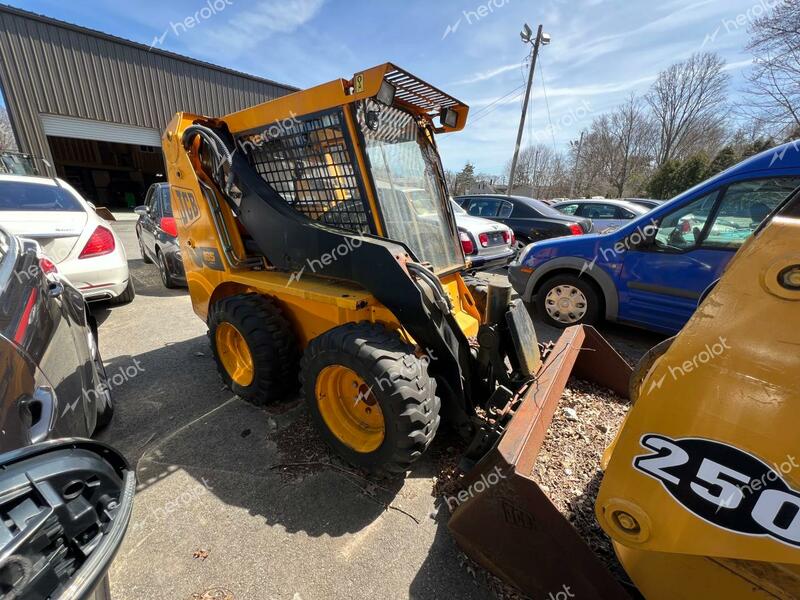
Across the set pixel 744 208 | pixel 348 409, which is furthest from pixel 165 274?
pixel 744 208

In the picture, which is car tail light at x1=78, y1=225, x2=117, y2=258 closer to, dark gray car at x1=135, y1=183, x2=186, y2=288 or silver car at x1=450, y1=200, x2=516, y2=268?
dark gray car at x1=135, y1=183, x2=186, y2=288

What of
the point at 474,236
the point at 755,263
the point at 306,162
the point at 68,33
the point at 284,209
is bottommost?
the point at 474,236

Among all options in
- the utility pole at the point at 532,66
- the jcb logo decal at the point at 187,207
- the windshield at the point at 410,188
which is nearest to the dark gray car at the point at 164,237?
the jcb logo decal at the point at 187,207

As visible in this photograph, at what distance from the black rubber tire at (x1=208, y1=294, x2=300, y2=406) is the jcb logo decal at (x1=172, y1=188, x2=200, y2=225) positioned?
86 cm

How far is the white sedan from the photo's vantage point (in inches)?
161

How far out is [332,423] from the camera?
2488mm

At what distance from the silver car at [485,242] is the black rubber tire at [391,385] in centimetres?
495

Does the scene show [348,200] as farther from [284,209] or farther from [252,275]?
[252,275]

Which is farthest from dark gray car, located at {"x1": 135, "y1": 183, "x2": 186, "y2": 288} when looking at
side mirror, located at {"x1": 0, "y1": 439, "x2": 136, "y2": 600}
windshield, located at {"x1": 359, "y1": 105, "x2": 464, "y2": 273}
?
side mirror, located at {"x1": 0, "y1": 439, "x2": 136, "y2": 600}

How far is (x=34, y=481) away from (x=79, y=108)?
77.7ft

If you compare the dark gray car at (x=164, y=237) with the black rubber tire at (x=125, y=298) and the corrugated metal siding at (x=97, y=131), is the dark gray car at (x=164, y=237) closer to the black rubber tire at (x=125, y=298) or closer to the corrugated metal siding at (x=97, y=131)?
the black rubber tire at (x=125, y=298)

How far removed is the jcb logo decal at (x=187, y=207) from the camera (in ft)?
10.3

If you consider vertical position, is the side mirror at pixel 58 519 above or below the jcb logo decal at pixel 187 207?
below

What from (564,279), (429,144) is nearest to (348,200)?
(429,144)
